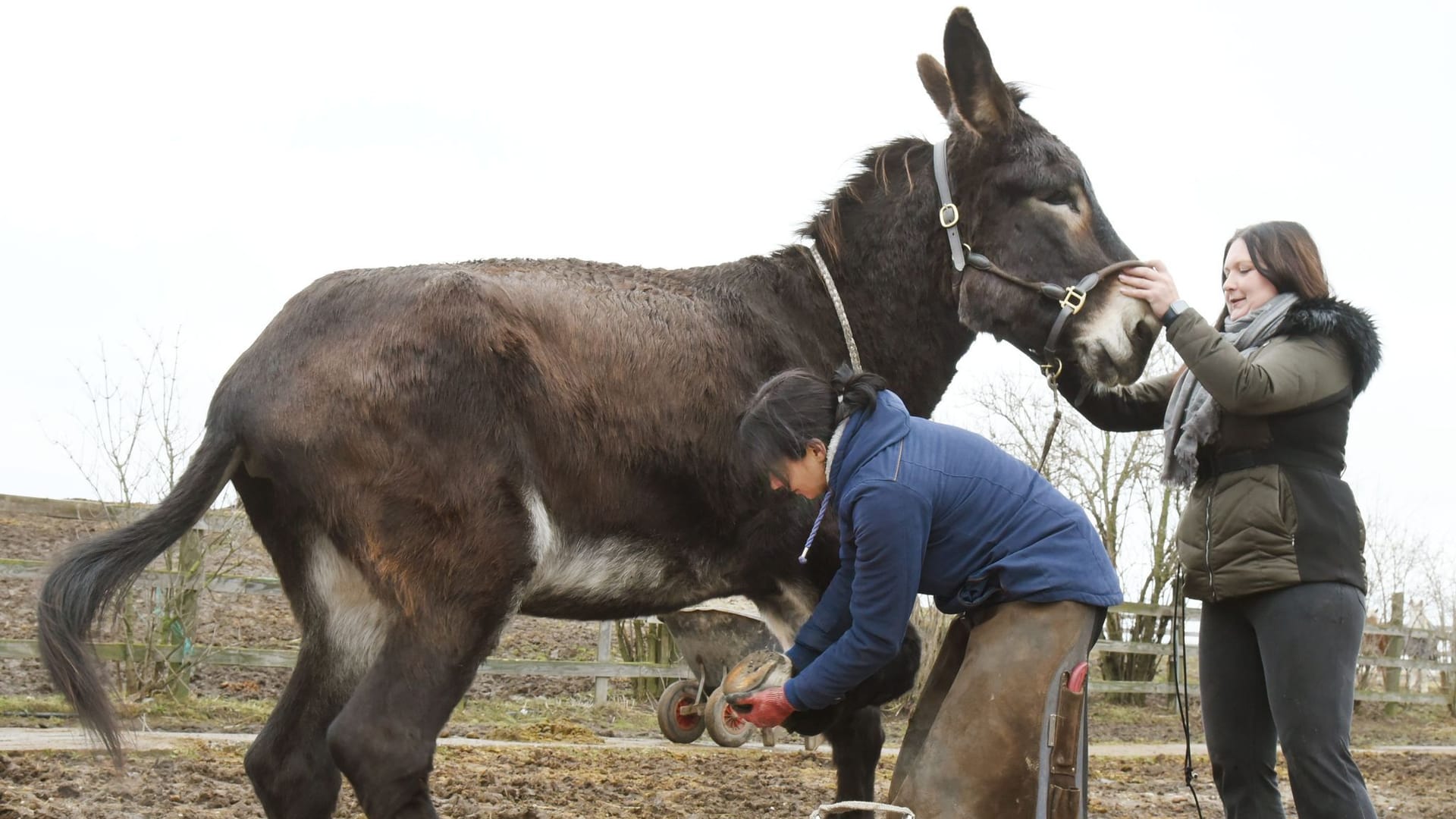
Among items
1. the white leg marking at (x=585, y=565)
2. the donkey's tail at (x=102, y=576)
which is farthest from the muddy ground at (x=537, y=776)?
the white leg marking at (x=585, y=565)

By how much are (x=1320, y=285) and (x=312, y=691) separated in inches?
132

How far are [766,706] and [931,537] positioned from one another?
645mm

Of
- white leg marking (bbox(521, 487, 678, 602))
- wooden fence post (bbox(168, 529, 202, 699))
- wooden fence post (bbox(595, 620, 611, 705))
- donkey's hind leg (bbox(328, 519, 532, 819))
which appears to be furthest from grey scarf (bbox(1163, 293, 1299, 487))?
wooden fence post (bbox(595, 620, 611, 705))

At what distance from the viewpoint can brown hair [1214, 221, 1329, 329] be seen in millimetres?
3658

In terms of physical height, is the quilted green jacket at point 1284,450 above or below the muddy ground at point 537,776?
above

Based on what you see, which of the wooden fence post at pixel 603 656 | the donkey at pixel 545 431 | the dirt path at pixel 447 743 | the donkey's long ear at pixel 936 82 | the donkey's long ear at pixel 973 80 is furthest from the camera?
the wooden fence post at pixel 603 656

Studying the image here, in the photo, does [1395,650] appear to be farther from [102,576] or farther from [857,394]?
[102,576]

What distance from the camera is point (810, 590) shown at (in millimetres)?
3945

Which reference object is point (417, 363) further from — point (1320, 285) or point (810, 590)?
point (1320, 285)

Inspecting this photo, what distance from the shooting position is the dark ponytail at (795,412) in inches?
127

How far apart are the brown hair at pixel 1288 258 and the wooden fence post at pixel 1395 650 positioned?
16903 mm

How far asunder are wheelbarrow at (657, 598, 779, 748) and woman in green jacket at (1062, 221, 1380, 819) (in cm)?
440

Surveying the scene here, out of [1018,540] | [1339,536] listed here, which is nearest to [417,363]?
[1018,540]

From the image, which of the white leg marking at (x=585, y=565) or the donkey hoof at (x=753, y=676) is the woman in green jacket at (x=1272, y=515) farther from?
the white leg marking at (x=585, y=565)
